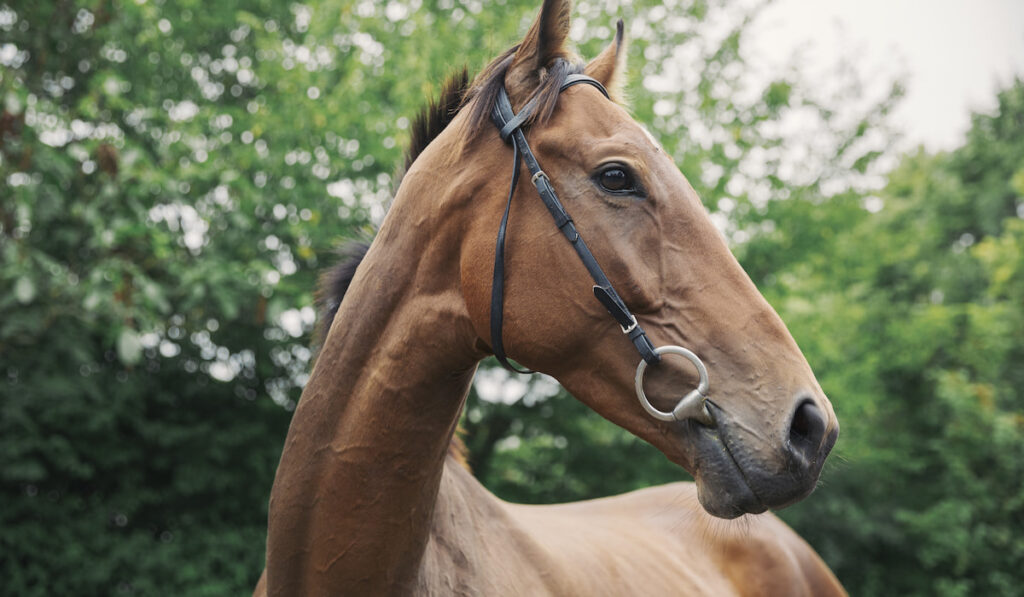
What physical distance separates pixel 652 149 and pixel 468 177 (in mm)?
467

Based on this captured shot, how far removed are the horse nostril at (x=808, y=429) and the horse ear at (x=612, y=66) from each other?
107cm

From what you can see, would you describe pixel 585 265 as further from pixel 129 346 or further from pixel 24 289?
pixel 24 289

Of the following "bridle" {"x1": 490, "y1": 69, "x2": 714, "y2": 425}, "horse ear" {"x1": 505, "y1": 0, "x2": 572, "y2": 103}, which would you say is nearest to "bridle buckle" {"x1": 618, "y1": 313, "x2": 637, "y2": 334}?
"bridle" {"x1": 490, "y1": 69, "x2": 714, "y2": 425}

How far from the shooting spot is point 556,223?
168 centimetres

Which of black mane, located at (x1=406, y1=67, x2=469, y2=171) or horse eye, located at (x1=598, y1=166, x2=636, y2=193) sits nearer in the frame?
horse eye, located at (x1=598, y1=166, x2=636, y2=193)

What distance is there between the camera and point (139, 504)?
7648 mm

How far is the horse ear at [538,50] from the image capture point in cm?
179

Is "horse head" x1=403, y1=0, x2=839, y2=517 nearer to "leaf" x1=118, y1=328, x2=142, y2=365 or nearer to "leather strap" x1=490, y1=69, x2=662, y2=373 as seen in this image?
"leather strap" x1=490, y1=69, x2=662, y2=373

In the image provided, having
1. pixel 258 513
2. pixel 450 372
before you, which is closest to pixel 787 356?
pixel 450 372

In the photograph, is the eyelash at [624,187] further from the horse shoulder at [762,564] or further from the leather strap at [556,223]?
the horse shoulder at [762,564]

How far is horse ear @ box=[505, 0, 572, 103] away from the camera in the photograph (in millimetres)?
1787

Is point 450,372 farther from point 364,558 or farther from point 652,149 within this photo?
point 652,149

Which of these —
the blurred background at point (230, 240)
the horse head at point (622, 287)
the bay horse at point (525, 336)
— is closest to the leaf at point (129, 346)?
the blurred background at point (230, 240)

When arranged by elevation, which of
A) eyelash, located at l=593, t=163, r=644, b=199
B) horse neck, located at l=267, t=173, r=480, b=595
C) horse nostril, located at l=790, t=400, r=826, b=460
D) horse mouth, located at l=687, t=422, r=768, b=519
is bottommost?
horse neck, located at l=267, t=173, r=480, b=595
